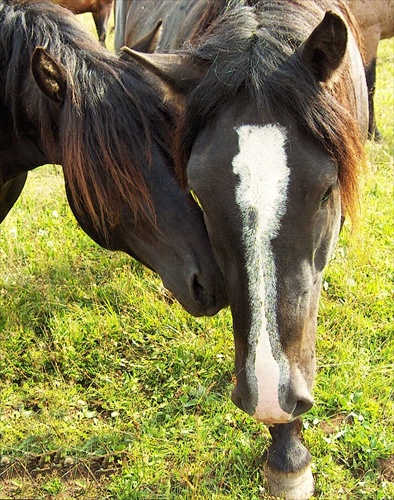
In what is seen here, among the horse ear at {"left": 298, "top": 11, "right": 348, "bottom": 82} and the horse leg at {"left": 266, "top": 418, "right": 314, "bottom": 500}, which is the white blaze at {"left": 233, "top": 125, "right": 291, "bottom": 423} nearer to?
the horse ear at {"left": 298, "top": 11, "right": 348, "bottom": 82}

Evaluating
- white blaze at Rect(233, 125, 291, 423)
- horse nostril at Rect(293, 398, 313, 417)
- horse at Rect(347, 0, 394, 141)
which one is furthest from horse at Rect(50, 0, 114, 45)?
horse nostril at Rect(293, 398, 313, 417)

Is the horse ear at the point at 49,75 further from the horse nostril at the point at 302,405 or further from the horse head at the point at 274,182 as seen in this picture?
the horse nostril at the point at 302,405

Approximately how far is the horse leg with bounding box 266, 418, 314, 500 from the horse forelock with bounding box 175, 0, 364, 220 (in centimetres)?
106

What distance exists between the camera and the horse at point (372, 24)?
548cm

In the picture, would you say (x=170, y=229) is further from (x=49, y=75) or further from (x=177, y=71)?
(x=49, y=75)

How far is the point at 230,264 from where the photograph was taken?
197cm

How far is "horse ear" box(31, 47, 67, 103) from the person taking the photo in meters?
2.23

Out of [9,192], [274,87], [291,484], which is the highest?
[274,87]

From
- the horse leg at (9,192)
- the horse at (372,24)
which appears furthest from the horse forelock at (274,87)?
the horse at (372,24)

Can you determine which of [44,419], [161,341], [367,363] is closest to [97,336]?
[161,341]

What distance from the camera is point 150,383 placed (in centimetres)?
331

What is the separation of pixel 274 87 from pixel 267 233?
49 cm

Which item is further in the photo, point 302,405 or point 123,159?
point 123,159

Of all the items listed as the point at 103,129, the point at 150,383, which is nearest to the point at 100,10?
the point at 150,383
